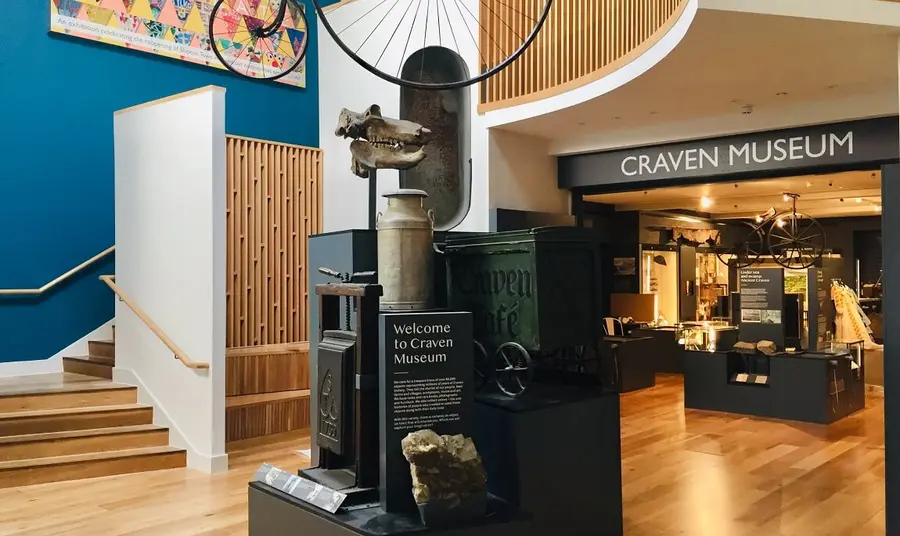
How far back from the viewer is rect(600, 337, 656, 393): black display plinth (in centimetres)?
1101

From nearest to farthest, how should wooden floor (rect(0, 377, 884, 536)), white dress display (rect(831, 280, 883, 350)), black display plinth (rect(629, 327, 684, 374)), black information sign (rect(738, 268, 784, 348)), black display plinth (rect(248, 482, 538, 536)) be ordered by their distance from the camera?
black display plinth (rect(248, 482, 538, 536))
wooden floor (rect(0, 377, 884, 536))
black information sign (rect(738, 268, 784, 348))
white dress display (rect(831, 280, 883, 350))
black display plinth (rect(629, 327, 684, 374))

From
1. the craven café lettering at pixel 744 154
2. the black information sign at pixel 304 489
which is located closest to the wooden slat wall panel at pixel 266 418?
the black information sign at pixel 304 489

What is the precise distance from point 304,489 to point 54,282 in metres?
5.83

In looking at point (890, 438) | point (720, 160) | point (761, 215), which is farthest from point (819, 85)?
point (761, 215)

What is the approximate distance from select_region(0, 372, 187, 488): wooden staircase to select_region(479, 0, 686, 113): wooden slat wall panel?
4.38 meters

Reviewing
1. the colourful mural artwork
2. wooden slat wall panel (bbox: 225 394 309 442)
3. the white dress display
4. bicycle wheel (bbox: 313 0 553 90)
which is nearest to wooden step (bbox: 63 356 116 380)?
wooden slat wall panel (bbox: 225 394 309 442)

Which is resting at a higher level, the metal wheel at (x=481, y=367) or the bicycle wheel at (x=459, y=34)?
the bicycle wheel at (x=459, y=34)

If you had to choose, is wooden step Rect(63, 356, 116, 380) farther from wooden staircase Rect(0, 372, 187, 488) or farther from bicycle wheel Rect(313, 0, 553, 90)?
bicycle wheel Rect(313, 0, 553, 90)

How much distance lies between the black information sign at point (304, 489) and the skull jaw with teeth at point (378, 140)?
5.51ft

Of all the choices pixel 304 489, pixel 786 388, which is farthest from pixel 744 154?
pixel 304 489

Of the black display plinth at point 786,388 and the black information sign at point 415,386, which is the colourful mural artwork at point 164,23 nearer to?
the black information sign at point 415,386

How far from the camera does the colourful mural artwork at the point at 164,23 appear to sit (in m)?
8.45

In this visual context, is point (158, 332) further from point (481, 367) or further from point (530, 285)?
point (530, 285)

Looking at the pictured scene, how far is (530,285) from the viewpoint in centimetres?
425
